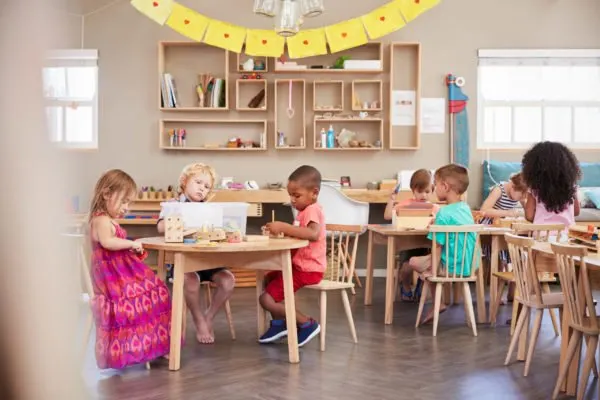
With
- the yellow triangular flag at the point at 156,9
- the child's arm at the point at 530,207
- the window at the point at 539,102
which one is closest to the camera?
the child's arm at the point at 530,207

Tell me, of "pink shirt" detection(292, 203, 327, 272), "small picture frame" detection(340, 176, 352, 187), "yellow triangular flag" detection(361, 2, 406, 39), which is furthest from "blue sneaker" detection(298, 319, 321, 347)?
"yellow triangular flag" detection(361, 2, 406, 39)

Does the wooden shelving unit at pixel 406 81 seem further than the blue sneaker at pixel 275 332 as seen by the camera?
Yes

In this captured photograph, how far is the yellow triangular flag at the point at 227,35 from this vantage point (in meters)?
6.25

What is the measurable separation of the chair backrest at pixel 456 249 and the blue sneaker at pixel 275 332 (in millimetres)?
931

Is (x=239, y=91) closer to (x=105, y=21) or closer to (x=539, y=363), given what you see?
(x=105, y=21)

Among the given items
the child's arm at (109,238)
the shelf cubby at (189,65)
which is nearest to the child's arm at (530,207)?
the child's arm at (109,238)

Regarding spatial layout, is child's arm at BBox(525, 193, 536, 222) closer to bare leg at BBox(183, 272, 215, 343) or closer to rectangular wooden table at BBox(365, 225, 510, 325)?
rectangular wooden table at BBox(365, 225, 510, 325)

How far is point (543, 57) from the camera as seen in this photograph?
696 cm

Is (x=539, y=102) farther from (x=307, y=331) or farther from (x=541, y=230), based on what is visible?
(x=307, y=331)

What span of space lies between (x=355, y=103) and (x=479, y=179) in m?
1.45

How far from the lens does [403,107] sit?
6.88m

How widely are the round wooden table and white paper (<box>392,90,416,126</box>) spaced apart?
3.72 m

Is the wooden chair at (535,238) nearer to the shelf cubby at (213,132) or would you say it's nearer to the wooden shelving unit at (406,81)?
the wooden shelving unit at (406,81)

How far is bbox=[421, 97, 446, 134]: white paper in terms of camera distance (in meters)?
6.91
